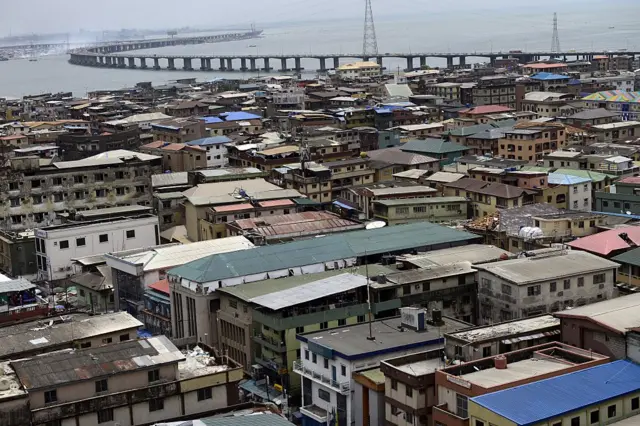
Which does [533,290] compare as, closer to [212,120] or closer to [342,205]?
[342,205]

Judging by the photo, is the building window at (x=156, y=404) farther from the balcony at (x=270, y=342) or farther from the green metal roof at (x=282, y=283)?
the green metal roof at (x=282, y=283)

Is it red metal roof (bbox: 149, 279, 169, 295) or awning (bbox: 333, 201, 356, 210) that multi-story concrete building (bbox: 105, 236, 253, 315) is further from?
awning (bbox: 333, 201, 356, 210)

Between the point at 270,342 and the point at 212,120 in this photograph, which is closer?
the point at 270,342

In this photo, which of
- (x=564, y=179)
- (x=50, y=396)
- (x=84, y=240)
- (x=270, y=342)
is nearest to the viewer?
(x=50, y=396)

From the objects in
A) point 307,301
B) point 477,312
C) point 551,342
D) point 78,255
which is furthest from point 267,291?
point 78,255

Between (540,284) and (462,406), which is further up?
(540,284)

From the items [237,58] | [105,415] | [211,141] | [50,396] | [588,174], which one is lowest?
[105,415]

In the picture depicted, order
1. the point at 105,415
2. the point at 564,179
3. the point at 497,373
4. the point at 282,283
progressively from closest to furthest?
the point at 105,415, the point at 497,373, the point at 282,283, the point at 564,179

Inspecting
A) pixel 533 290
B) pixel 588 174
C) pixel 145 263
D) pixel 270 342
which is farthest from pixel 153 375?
pixel 588 174
